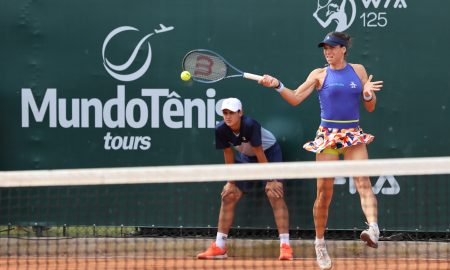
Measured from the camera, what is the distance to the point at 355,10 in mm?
7965

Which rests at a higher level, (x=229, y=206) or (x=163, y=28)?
(x=163, y=28)

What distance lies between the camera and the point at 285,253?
7715 millimetres

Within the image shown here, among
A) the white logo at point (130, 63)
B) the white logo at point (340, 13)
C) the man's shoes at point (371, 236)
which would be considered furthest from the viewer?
the white logo at point (130, 63)

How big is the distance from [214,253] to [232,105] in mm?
1050

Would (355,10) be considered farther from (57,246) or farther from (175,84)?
(57,246)

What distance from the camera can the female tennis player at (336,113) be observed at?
702 cm

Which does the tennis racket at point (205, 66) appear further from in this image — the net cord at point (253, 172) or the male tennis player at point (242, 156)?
the net cord at point (253, 172)

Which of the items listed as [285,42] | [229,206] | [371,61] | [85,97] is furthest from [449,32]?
[85,97]

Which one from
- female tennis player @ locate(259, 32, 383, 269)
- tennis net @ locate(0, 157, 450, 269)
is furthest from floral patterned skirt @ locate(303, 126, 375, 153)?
tennis net @ locate(0, 157, 450, 269)

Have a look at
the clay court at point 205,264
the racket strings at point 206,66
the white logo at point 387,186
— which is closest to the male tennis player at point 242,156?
the clay court at point 205,264

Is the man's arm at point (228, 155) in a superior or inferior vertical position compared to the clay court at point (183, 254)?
superior

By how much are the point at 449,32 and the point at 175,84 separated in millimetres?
2018

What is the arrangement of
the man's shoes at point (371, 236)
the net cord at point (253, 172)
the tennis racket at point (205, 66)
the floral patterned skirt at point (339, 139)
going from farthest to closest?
the tennis racket at point (205, 66) → the floral patterned skirt at point (339, 139) → the man's shoes at point (371, 236) → the net cord at point (253, 172)

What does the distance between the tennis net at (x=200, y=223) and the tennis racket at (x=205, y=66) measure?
0.88 metres
